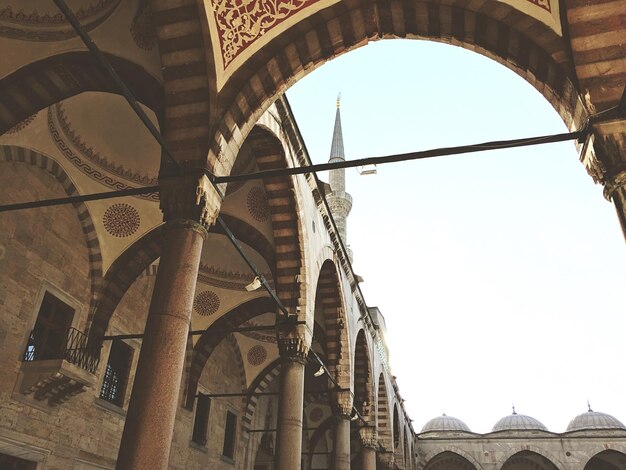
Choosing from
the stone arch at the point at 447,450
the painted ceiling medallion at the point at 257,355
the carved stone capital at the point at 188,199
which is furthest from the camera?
the stone arch at the point at 447,450

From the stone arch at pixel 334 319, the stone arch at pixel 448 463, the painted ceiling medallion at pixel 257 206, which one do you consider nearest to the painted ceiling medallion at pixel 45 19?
the painted ceiling medallion at pixel 257 206

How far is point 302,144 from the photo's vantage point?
9352 millimetres

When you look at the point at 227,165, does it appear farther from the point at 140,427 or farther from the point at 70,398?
the point at 70,398

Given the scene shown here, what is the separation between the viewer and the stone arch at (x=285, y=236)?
29.2 ft

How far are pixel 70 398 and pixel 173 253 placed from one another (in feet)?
17.7

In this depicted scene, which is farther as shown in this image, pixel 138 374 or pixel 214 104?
pixel 214 104

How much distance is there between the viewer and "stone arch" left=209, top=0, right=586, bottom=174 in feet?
18.1

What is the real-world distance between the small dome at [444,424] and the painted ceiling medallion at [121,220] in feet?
88.8

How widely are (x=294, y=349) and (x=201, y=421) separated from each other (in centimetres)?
627

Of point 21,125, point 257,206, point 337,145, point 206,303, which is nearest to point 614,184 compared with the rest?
point 257,206

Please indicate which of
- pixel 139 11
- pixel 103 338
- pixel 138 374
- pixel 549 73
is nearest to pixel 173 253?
pixel 138 374

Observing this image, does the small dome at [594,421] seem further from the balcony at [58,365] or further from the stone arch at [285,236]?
the balcony at [58,365]

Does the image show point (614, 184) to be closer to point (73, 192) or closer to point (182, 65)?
point (182, 65)

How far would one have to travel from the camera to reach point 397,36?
247 inches
